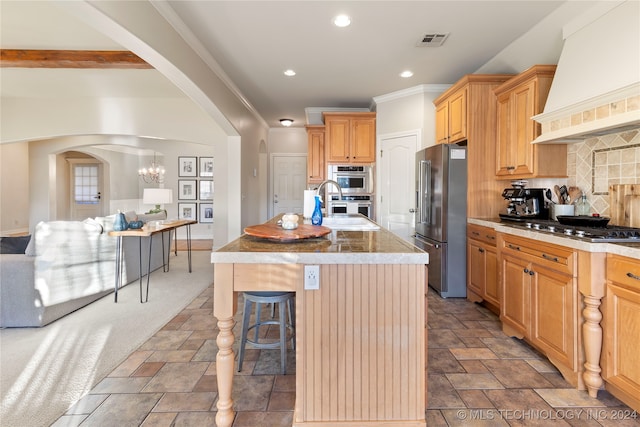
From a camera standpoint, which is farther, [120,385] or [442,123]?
[442,123]

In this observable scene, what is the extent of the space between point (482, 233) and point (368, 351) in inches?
89.0

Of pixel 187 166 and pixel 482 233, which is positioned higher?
pixel 187 166

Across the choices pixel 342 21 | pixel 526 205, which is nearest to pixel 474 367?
pixel 526 205

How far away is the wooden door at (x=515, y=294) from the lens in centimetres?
232

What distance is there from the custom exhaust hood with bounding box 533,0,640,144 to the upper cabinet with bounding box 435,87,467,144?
98 centimetres

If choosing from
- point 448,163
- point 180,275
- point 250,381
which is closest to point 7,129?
point 180,275

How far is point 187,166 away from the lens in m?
8.50

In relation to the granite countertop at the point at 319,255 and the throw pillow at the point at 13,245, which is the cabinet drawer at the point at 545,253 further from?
the throw pillow at the point at 13,245

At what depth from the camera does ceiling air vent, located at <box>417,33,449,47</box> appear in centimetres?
316

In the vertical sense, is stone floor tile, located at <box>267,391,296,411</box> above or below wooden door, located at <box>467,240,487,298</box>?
below

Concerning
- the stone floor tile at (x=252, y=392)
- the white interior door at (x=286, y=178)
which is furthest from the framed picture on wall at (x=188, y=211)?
the stone floor tile at (x=252, y=392)

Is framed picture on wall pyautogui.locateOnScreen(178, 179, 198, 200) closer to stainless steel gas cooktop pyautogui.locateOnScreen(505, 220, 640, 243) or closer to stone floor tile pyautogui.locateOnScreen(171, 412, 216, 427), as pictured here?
stone floor tile pyautogui.locateOnScreen(171, 412, 216, 427)

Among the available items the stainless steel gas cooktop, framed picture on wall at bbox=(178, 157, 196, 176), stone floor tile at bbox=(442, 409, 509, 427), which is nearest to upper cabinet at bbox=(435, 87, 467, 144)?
the stainless steel gas cooktop

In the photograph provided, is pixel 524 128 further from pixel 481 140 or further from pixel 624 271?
pixel 624 271
